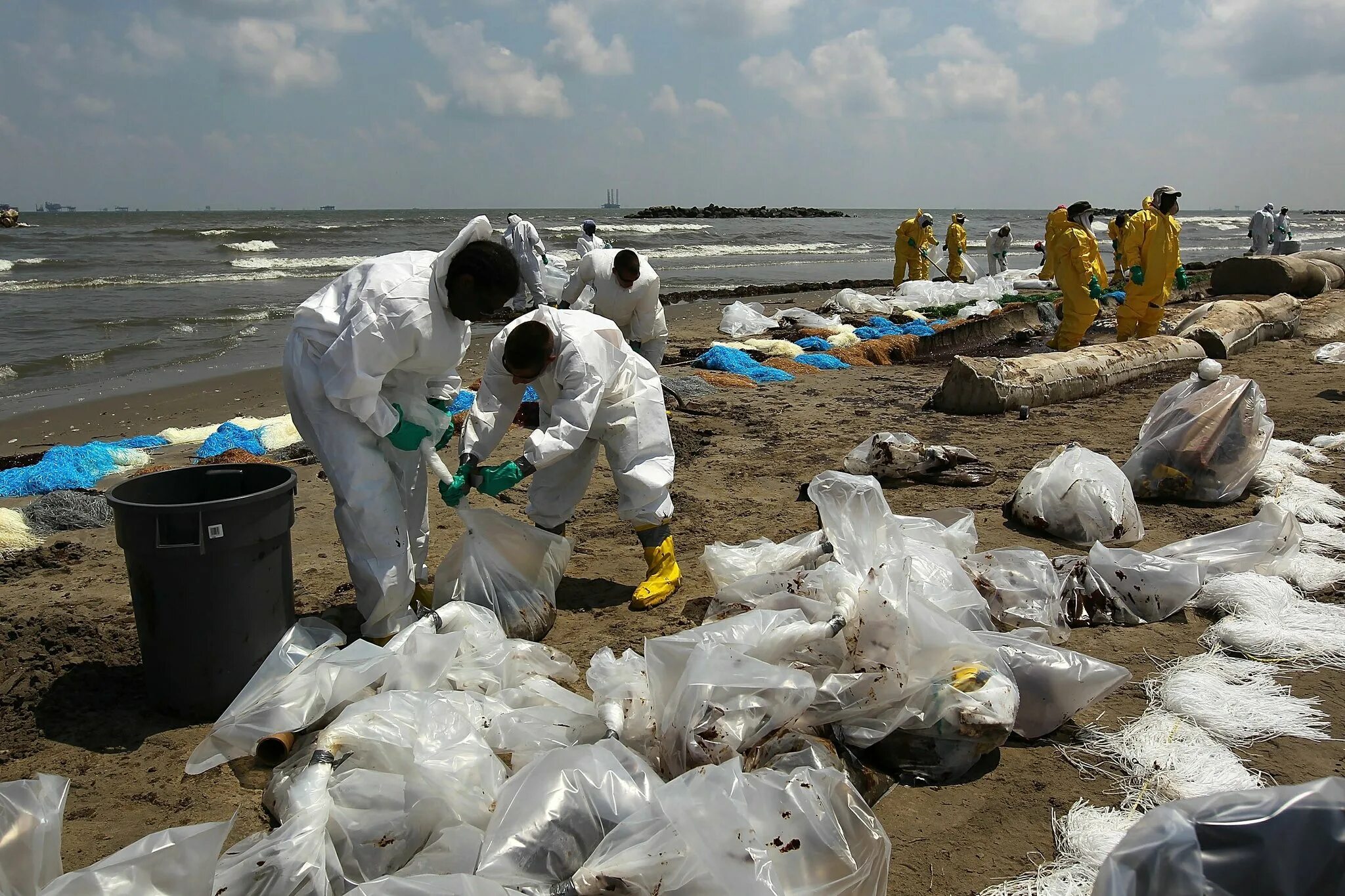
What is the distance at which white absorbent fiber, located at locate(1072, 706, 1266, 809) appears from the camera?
7.88 feet

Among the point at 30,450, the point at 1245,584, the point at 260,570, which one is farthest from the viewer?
the point at 30,450

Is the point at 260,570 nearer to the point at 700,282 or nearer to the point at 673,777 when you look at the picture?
the point at 673,777

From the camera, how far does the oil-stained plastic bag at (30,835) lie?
1.88 meters

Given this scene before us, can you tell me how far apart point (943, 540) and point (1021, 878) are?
5.14 ft

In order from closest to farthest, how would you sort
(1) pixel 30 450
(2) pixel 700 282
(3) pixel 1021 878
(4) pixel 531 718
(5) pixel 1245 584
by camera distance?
(3) pixel 1021 878, (4) pixel 531 718, (5) pixel 1245 584, (1) pixel 30 450, (2) pixel 700 282

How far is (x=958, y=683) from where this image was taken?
253 cm

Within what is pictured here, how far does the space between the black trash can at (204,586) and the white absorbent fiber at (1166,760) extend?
2.52 meters

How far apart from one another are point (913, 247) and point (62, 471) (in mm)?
14702

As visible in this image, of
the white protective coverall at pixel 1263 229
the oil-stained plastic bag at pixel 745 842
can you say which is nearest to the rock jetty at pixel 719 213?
the white protective coverall at pixel 1263 229

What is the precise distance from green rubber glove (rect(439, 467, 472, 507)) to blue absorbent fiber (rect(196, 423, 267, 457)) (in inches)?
121

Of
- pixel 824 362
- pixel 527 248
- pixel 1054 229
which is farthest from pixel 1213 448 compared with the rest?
pixel 527 248

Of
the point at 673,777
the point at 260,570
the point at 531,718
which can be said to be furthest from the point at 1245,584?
the point at 260,570

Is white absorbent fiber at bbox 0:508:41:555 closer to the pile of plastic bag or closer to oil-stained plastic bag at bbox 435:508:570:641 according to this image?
oil-stained plastic bag at bbox 435:508:570:641

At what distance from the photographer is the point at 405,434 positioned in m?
3.25
